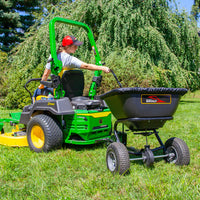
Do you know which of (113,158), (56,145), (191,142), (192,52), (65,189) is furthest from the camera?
(192,52)

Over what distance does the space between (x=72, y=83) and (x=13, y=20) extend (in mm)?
14789

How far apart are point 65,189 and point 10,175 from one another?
74 centimetres

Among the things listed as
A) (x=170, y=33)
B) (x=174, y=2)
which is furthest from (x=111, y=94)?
(x=174, y=2)

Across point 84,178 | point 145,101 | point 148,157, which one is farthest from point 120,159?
point 145,101

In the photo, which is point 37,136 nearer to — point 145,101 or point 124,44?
point 145,101

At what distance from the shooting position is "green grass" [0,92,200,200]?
2188 millimetres

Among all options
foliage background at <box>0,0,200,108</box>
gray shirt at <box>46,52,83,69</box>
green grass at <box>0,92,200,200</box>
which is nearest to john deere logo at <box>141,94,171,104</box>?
green grass at <box>0,92,200,200</box>

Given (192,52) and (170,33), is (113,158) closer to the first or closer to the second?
(170,33)

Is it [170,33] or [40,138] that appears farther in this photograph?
[170,33]

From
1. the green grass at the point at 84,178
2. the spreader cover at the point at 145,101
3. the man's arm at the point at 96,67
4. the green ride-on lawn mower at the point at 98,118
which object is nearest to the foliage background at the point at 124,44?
the green ride-on lawn mower at the point at 98,118

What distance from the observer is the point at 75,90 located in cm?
392

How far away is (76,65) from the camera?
3613 millimetres

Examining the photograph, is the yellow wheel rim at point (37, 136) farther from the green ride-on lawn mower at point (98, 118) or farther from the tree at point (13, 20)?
the tree at point (13, 20)

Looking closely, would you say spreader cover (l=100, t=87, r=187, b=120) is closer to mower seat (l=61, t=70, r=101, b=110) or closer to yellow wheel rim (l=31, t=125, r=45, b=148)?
mower seat (l=61, t=70, r=101, b=110)
